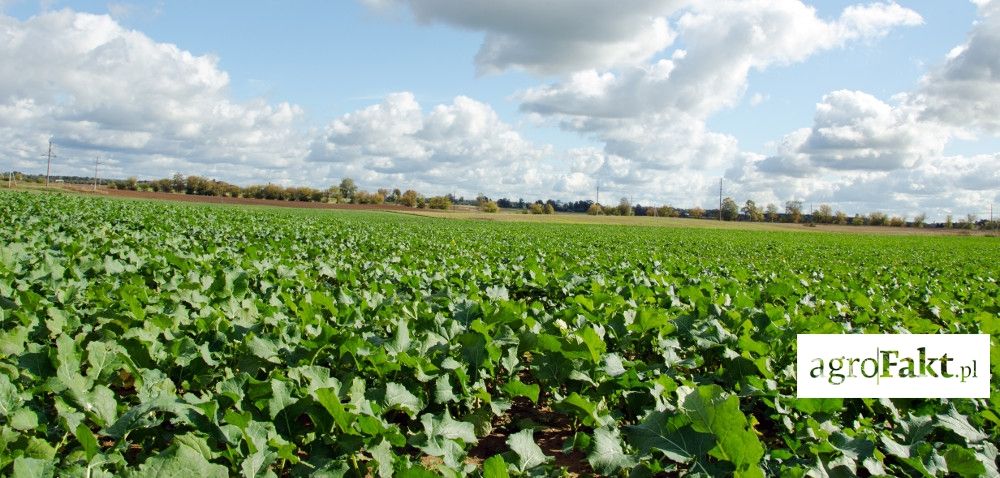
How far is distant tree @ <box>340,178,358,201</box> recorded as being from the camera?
139125 millimetres

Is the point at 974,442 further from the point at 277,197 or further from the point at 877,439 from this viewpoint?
the point at 277,197

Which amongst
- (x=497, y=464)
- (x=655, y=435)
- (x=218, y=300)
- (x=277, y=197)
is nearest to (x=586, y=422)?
(x=655, y=435)

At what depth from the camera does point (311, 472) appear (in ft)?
9.45

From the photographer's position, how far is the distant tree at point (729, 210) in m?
125

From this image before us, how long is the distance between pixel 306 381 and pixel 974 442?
4017mm

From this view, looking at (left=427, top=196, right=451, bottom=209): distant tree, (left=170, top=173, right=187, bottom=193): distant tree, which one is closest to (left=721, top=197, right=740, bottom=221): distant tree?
(left=427, top=196, right=451, bottom=209): distant tree

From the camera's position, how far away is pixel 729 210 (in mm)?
125875

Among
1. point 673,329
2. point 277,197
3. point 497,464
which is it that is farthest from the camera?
point 277,197

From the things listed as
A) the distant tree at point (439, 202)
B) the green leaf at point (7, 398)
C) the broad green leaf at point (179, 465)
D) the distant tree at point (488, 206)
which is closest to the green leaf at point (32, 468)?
the broad green leaf at point (179, 465)

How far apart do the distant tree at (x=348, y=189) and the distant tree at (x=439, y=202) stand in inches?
919

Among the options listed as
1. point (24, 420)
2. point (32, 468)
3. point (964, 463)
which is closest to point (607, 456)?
point (964, 463)
